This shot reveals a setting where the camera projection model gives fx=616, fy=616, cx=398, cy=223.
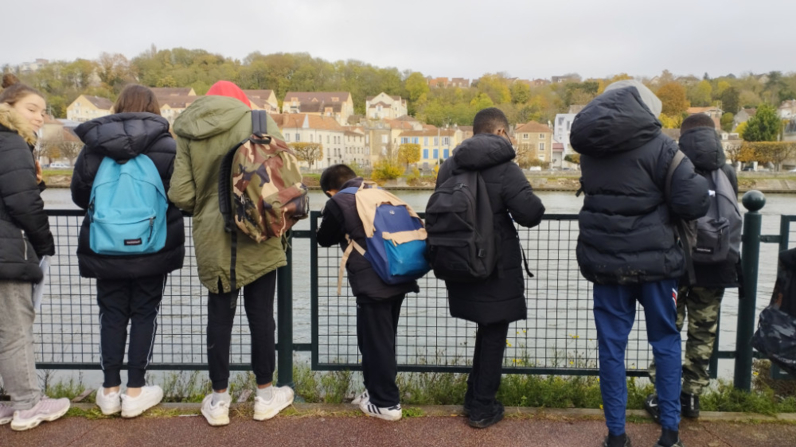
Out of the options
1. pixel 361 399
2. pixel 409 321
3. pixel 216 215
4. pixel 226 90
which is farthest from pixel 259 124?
pixel 409 321

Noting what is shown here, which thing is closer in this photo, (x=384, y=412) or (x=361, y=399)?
(x=384, y=412)

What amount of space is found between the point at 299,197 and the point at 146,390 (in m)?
1.55

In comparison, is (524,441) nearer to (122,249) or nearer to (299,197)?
(299,197)

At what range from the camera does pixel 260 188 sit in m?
3.10

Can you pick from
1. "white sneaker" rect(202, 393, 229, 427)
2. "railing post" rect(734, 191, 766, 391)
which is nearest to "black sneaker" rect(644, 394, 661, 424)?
"railing post" rect(734, 191, 766, 391)

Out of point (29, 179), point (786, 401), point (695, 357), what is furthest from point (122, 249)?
point (786, 401)

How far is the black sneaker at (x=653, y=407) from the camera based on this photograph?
11.6 ft

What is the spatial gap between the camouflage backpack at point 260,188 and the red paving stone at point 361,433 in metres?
1.02

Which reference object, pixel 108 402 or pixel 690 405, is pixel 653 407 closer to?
pixel 690 405

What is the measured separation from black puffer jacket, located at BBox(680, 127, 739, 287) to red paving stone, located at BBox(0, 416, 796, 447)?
0.85 m

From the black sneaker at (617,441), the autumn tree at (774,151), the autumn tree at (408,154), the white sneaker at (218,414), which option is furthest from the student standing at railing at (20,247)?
the autumn tree at (774,151)

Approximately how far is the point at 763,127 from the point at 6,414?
110487 millimetres

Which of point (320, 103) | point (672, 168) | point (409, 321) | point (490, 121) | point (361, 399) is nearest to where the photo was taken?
point (672, 168)

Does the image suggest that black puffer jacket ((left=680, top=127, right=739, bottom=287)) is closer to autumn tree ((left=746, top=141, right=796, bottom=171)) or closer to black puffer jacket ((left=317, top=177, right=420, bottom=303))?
black puffer jacket ((left=317, top=177, right=420, bottom=303))
